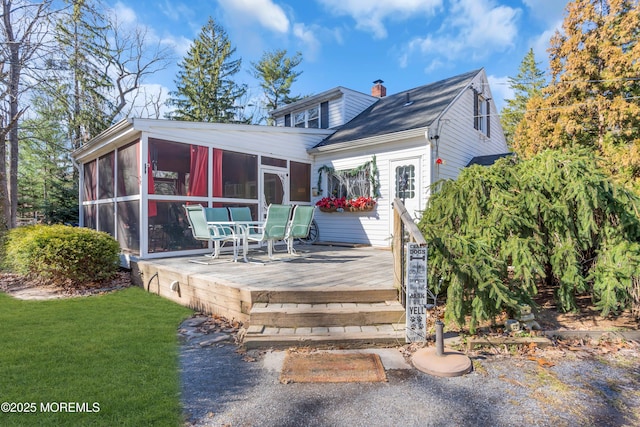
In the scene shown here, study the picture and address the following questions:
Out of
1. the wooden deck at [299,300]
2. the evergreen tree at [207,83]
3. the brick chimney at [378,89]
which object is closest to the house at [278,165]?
the wooden deck at [299,300]

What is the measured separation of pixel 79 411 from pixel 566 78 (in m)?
12.8

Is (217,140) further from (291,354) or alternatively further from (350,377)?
(350,377)

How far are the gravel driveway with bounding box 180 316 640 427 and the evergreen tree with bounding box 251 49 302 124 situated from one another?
24.2 meters

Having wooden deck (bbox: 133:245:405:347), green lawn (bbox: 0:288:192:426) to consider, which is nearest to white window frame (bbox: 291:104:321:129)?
wooden deck (bbox: 133:245:405:347)

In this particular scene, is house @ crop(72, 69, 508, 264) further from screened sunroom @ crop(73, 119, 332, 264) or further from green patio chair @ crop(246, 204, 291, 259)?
green patio chair @ crop(246, 204, 291, 259)

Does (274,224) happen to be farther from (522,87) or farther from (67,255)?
(522,87)

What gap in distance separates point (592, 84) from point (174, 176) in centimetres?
1141

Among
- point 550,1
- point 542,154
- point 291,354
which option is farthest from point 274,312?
point 550,1

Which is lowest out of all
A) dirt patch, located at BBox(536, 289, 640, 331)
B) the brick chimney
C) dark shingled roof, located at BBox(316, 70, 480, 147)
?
dirt patch, located at BBox(536, 289, 640, 331)

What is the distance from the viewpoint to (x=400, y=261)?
11.3ft

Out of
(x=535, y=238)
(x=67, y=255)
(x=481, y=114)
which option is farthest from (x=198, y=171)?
(x=481, y=114)

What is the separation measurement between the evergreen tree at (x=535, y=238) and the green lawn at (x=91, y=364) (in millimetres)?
2478

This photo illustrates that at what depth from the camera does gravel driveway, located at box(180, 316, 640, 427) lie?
1.91 metres

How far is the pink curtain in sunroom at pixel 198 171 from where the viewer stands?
6.77 m
